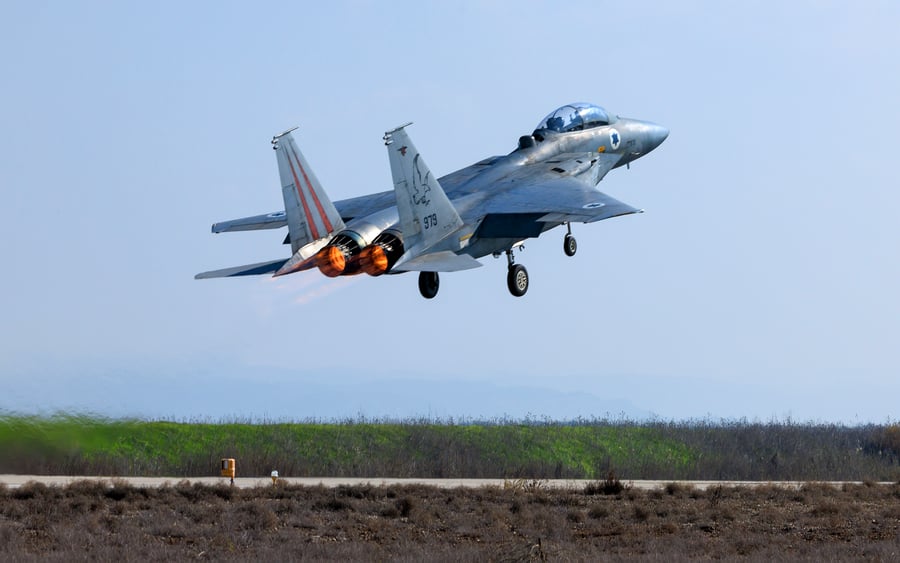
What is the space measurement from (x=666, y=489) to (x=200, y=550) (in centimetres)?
1490

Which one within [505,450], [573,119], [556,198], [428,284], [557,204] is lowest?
[505,450]

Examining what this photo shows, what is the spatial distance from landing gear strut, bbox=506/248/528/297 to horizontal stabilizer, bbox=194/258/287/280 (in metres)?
5.29

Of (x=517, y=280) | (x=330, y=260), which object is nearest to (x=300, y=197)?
(x=330, y=260)

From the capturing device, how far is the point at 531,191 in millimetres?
29109

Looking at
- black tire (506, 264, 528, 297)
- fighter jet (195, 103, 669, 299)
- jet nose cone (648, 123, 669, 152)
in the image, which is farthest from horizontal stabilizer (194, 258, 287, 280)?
jet nose cone (648, 123, 669, 152)

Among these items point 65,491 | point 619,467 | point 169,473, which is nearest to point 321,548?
point 65,491

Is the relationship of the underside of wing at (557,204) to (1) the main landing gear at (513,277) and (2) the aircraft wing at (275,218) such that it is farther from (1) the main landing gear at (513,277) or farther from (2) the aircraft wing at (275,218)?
(2) the aircraft wing at (275,218)

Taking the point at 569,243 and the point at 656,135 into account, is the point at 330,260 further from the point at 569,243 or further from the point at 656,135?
the point at 656,135

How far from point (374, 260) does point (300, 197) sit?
2060 millimetres

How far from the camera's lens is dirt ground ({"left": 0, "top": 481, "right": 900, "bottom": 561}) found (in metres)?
23.2

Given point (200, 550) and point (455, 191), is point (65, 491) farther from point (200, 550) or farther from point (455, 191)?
point (455, 191)

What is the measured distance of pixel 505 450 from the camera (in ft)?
158

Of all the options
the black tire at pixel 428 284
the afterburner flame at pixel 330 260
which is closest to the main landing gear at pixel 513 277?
the black tire at pixel 428 284

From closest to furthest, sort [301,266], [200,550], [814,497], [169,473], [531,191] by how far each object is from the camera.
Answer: [200,550], [301,266], [531,191], [814,497], [169,473]
